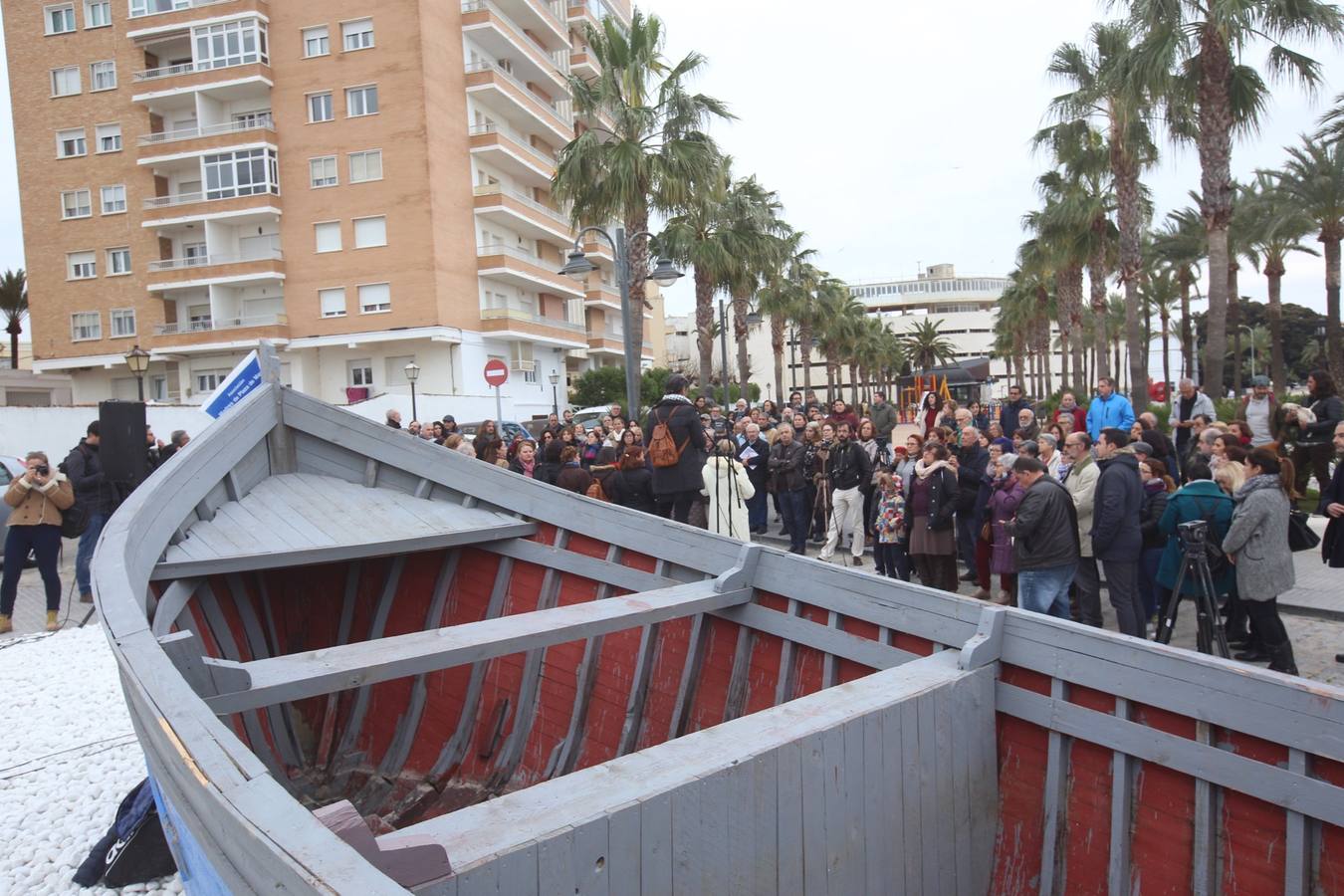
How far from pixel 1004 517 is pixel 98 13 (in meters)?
44.6

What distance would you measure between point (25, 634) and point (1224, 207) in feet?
70.3

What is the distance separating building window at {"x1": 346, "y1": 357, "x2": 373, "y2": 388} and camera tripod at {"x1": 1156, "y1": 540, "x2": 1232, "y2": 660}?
33679 millimetres

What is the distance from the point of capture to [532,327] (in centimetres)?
3844

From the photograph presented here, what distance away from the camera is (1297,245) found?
1261 inches

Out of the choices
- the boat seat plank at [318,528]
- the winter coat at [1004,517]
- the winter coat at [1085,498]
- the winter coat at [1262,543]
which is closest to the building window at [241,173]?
the boat seat plank at [318,528]

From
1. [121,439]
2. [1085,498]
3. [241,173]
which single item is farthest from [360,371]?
[1085,498]

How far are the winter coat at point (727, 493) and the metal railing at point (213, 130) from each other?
33.1 metres

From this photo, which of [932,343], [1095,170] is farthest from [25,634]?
[932,343]

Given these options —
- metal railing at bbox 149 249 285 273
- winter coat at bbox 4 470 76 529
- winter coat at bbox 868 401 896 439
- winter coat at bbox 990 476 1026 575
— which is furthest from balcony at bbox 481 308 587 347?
winter coat at bbox 990 476 1026 575

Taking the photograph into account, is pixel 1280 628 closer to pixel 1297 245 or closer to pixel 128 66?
pixel 1297 245

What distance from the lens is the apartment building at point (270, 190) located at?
34188mm

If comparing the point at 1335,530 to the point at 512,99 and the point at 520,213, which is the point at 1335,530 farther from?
the point at 512,99

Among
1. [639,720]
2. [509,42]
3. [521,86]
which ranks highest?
[509,42]

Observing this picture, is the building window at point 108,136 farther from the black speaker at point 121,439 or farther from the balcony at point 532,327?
the black speaker at point 121,439
